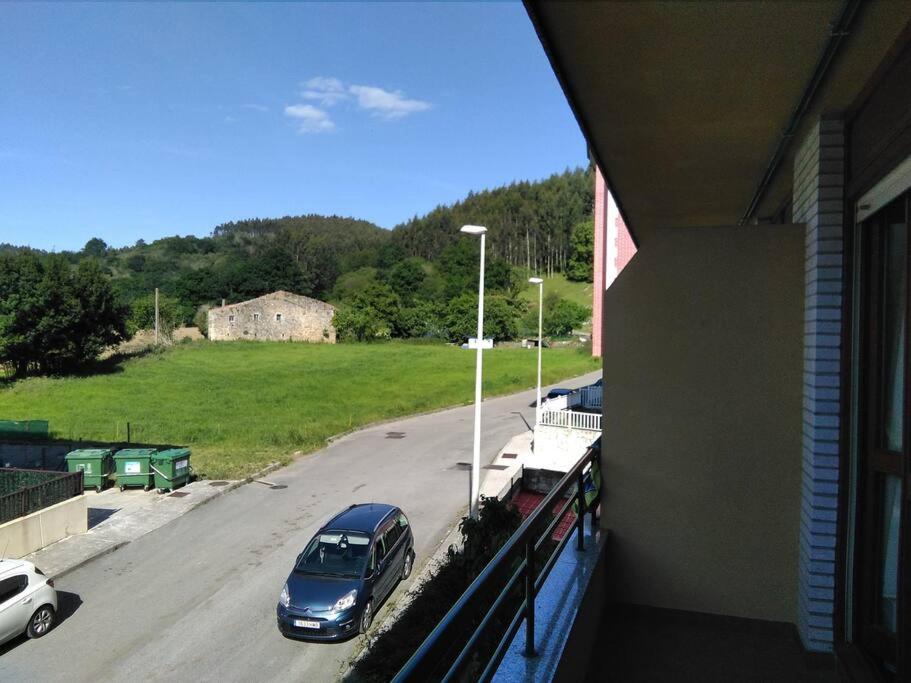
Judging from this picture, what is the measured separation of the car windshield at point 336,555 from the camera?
992 centimetres

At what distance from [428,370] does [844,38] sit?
4296 cm

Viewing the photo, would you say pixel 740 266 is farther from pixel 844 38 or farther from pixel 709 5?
pixel 709 5

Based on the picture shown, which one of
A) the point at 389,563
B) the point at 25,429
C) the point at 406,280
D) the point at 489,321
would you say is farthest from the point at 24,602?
the point at 406,280

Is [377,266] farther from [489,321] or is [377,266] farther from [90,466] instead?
[90,466]

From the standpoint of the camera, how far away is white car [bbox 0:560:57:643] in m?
8.99

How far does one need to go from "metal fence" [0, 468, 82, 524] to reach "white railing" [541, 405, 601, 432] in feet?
40.5

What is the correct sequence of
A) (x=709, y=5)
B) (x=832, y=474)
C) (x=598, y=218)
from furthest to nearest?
(x=598, y=218) < (x=832, y=474) < (x=709, y=5)

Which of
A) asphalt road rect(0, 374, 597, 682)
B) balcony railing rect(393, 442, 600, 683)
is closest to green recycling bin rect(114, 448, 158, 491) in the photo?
asphalt road rect(0, 374, 597, 682)

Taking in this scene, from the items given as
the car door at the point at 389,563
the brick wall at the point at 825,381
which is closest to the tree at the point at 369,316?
the car door at the point at 389,563

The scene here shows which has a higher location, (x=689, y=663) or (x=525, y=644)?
(x=525, y=644)

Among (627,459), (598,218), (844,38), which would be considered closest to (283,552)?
(627,459)

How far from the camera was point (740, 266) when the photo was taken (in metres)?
4.11

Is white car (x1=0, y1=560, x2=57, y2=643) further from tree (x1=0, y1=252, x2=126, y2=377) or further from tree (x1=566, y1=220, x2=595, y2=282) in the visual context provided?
tree (x1=566, y1=220, x2=595, y2=282)

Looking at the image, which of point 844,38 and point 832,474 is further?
point 832,474
